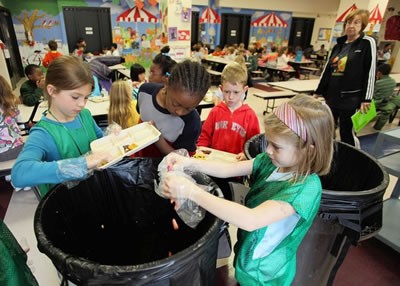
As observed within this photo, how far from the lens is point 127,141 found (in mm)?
1188

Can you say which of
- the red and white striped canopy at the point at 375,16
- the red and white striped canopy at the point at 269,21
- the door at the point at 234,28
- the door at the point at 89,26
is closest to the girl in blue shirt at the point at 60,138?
the red and white striped canopy at the point at 375,16

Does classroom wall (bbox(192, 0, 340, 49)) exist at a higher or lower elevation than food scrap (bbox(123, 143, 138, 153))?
higher

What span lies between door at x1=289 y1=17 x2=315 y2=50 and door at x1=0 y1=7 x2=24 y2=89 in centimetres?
1012

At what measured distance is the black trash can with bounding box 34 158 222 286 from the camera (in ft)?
2.16

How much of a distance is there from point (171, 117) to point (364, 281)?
161 cm

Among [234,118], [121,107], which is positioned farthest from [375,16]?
[121,107]

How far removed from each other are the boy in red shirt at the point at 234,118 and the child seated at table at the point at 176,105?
475 mm

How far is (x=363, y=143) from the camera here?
3.83 meters

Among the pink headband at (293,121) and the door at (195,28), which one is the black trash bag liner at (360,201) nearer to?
the pink headband at (293,121)

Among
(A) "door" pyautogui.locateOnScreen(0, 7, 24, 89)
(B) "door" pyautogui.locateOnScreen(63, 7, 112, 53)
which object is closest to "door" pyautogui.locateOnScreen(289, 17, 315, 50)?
(B) "door" pyautogui.locateOnScreen(63, 7, 112, 53)

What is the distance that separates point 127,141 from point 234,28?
10.0m

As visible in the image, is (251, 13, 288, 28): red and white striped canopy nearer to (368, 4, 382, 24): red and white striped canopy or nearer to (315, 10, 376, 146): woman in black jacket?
(368, 4, 382, 24): red and white striped canopy

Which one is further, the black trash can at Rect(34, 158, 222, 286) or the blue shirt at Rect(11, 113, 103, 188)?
the blue shirt at Rect(11, 113, 103, 188)

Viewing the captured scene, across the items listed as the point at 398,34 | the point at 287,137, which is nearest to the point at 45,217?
the point at 287,137
